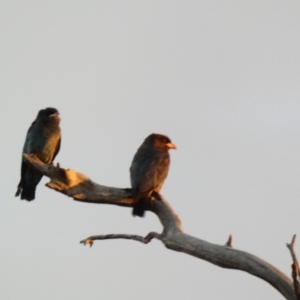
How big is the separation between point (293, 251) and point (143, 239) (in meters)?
1.90

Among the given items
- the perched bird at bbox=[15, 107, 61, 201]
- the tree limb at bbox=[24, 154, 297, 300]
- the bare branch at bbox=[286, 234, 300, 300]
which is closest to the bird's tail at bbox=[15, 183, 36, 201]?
the perched bird at bbox=[15, 107, 61, 201]

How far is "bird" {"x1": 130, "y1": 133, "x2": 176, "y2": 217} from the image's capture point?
9031 millimetres

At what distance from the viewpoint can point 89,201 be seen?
8727 millimetres

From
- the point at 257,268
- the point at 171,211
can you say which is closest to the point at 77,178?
the point at 171,211

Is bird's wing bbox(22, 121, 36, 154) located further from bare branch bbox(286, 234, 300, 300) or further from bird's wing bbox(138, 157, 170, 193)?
bare branch bbox(286, 234, 300, 300)

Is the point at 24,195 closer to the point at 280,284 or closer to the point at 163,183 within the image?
the point at 163,183

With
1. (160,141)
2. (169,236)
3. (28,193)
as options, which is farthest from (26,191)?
(169,236)

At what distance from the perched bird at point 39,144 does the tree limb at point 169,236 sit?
159cm

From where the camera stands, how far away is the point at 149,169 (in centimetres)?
1012

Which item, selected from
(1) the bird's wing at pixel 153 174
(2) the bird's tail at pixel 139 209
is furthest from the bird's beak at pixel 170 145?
(2) the bird's tail at pixel 139 209

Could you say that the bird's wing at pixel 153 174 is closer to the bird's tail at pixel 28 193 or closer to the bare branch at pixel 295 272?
the bird's tail at pixel 28 193

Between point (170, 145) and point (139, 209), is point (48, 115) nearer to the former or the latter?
point (170, 145)

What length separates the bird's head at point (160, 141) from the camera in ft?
36.2

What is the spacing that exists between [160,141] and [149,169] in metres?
1.08
